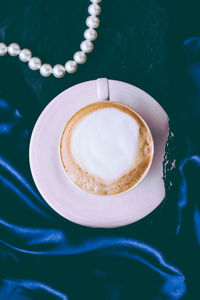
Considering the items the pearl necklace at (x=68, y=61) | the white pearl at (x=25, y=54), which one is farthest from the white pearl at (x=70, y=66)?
the white pearl at (x=25, y=54)

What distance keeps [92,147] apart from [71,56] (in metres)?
0.32

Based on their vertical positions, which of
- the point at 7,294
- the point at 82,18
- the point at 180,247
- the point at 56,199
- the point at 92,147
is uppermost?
the point at 82,18

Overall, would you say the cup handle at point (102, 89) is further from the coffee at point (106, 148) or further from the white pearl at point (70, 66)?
the white pearl at point (70, 66)

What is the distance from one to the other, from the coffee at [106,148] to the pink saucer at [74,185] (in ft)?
0.21

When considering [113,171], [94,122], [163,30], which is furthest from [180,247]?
[163,30]

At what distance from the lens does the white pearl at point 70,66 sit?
0.88 metres

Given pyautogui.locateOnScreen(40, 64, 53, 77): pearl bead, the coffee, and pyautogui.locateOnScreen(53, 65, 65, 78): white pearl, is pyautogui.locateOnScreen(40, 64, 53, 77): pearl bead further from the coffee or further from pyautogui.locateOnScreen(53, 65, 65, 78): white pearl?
the coffee

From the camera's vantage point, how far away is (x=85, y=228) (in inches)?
35.7

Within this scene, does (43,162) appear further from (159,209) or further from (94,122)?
(159,209)

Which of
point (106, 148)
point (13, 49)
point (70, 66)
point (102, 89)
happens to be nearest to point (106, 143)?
point (106, 148)

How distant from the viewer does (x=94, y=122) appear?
28.7 inches

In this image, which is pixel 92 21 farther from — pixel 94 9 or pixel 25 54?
pixel 25 54

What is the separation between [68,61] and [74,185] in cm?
35

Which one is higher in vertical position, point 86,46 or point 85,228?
point 86,46
